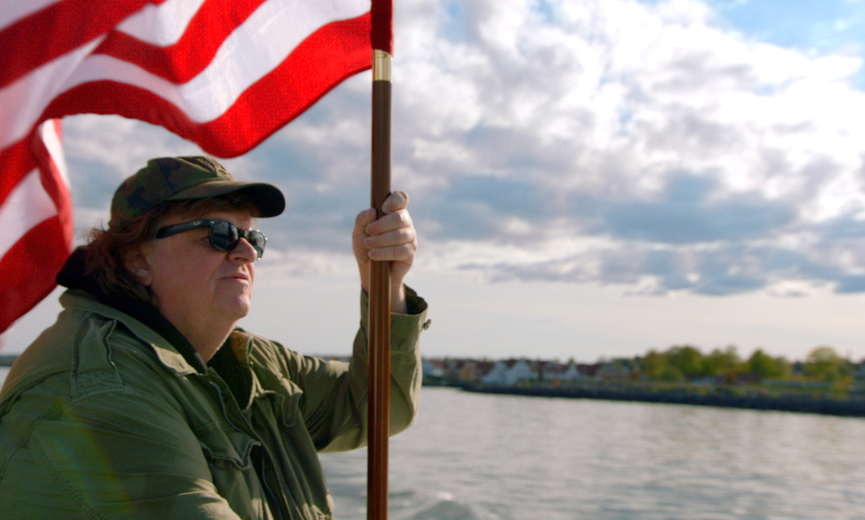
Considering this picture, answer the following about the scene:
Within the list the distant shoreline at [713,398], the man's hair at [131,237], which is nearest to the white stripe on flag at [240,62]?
the man's hair at [131,237]

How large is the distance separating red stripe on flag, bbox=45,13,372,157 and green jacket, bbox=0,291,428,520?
77cm

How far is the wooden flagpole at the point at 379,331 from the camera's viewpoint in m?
1.81

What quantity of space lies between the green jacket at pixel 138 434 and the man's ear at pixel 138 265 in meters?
0.19

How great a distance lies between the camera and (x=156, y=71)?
7.72ft

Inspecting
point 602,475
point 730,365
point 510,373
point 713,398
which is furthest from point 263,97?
point 730,365

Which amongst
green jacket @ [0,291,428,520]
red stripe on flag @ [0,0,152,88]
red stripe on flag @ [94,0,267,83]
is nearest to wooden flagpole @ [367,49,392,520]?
green jacket @ [0,291,428,520]

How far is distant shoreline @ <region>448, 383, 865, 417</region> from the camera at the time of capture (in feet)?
211

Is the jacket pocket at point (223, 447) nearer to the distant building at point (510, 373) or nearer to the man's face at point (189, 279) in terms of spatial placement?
the man's face at point (189, 279)

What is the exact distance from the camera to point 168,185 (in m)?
1.89

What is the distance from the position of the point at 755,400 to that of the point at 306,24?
75.2 meters

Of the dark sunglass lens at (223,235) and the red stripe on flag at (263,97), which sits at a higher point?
the red stripe on flag at (263,97)

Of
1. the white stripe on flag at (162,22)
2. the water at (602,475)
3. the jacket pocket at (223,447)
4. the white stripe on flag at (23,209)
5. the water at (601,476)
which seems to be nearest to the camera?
the jacket pocket at (223,447)

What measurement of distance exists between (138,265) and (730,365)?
10591 centimetres

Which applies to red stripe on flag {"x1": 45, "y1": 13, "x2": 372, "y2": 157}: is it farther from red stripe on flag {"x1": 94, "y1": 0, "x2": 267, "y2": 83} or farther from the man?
the man
